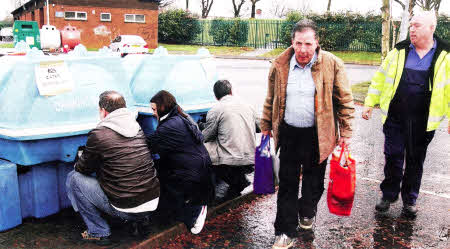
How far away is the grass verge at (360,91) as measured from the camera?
40.0 ft

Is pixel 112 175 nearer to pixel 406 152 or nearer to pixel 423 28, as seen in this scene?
pixel 406 152

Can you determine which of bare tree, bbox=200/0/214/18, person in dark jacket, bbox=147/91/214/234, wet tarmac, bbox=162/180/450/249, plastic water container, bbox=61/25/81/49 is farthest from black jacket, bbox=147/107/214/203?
bare tree, bbox=200/0/214/18

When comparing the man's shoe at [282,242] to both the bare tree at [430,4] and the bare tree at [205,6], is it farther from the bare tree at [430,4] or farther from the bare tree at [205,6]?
the bare tree at [205,6]

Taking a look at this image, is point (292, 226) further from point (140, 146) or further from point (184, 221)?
point (140, 146)

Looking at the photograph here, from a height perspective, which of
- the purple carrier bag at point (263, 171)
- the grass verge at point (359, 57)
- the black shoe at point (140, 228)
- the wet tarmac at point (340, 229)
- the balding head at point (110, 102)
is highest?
the grass verge at point (359, 57)

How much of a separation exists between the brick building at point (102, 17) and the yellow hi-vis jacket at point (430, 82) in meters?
32.1

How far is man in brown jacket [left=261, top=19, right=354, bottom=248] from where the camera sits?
11.0ft

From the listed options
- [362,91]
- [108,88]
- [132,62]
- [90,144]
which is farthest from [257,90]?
[90,144]

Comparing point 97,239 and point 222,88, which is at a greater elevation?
point 222,88

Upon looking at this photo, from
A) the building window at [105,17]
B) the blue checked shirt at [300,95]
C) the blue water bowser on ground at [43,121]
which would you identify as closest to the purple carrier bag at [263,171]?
the blue checked shirt at [300,95]

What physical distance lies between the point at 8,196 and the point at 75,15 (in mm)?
32423

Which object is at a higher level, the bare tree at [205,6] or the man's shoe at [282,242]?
the bare tree at [205,6]

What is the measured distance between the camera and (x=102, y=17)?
3450cm

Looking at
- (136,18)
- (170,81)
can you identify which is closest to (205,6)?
(136,18)
